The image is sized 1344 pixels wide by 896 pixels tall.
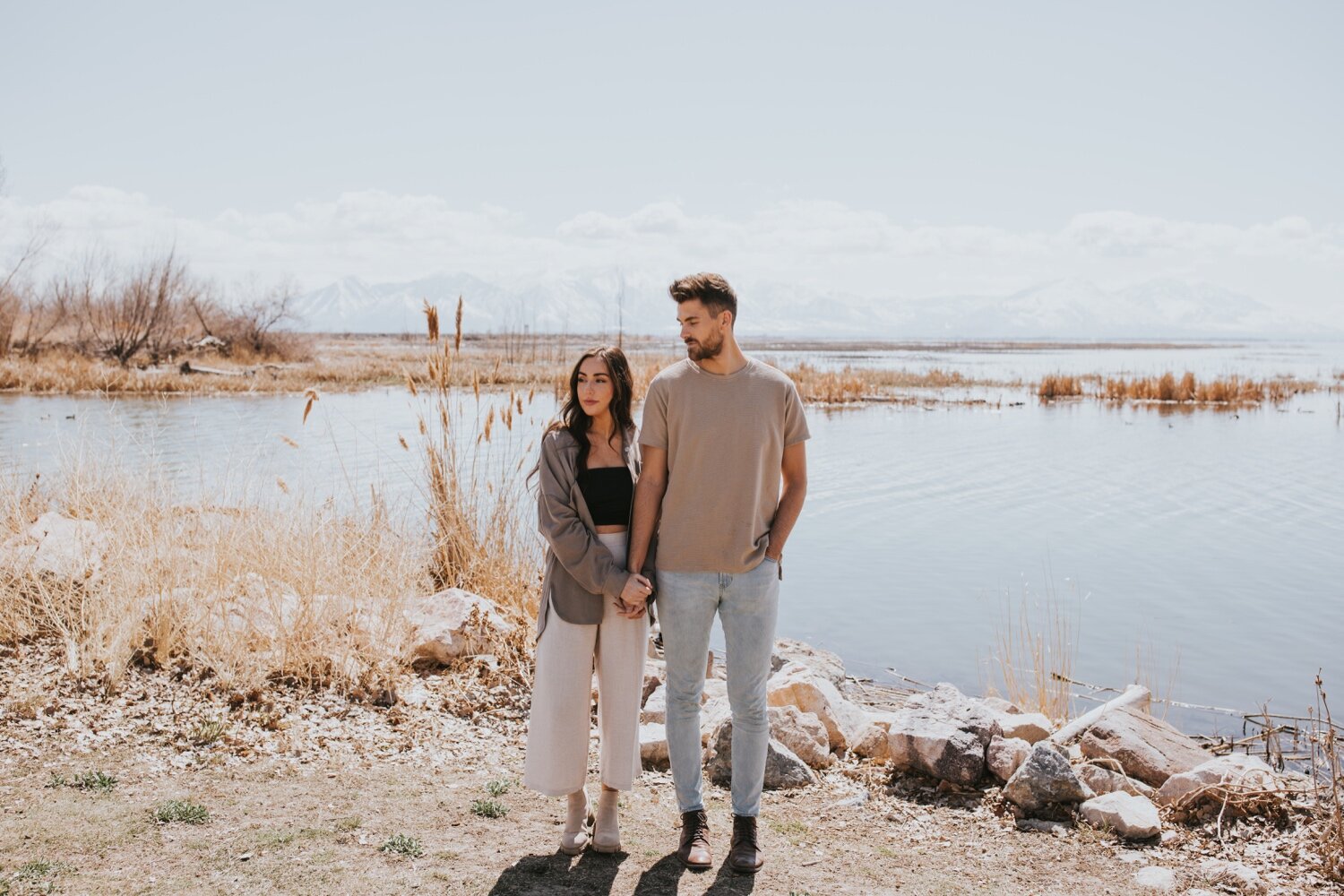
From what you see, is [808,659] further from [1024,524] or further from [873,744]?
[1024,524]

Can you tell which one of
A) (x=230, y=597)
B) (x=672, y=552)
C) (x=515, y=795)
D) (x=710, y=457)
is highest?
(x=710, y=457)

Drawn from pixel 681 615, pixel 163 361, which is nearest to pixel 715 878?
pixel 681 615

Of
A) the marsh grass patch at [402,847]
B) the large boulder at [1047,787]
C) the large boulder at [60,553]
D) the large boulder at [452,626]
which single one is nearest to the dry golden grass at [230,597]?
the large boulder at [60,553]

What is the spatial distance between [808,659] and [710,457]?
14.4ft

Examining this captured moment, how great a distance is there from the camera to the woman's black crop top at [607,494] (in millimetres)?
3701

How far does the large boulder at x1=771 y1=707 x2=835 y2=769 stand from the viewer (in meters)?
5.03

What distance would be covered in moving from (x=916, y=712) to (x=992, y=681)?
115 inches

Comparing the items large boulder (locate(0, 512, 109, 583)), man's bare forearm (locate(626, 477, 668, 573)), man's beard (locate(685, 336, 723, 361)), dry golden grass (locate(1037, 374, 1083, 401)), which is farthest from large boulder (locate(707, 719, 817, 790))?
dry golden grass (locate(1037, 374, 1083, 401))

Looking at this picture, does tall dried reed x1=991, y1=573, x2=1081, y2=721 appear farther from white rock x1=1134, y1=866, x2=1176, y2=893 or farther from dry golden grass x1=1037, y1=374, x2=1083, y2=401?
dry golden grass x1=1037, y1=374, x2=1083, y2=401

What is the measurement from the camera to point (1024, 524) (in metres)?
13.7

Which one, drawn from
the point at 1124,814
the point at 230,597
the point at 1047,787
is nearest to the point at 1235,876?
the point at 1124,814

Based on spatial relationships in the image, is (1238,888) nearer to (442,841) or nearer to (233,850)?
(442,841)

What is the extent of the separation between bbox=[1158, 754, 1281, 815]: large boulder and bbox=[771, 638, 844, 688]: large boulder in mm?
2672

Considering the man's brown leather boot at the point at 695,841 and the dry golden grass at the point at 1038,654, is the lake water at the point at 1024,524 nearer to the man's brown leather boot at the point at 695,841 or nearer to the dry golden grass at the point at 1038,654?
the dry golden grass at the point at 1038,654
